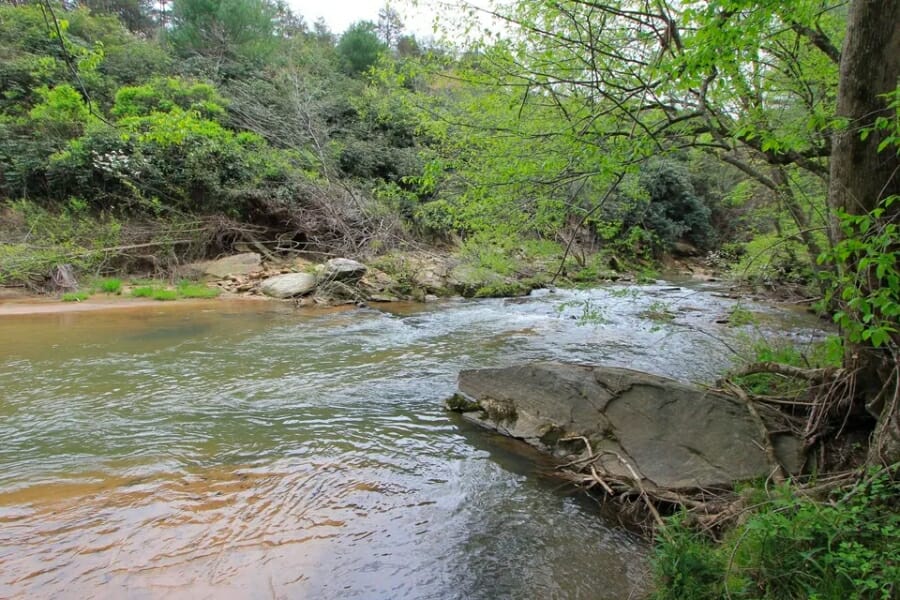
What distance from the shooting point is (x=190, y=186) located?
15.3 metres

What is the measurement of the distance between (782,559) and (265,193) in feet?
55.8

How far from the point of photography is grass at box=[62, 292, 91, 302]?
11.4 metres

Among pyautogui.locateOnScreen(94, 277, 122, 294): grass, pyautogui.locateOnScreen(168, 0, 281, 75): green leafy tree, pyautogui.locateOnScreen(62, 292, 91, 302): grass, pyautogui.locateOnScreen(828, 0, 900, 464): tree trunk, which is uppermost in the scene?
pyautogui.locateOnScreen(168, 0, 281, 75): green leafy tree

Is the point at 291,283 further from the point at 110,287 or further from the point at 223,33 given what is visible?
the point at 223,33

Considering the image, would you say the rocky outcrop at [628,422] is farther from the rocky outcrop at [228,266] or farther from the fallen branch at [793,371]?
the rocky outcrop at [228,266]

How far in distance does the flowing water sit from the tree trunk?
5.90 feet

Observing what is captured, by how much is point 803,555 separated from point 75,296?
48.5ft

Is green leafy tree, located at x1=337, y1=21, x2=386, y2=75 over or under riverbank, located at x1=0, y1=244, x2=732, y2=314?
over

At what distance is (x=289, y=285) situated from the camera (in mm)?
13547

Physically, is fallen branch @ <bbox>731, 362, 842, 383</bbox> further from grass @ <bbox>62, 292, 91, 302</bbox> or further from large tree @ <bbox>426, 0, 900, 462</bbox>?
grass @ <bbox>62, 292, 91, 302</bbox>

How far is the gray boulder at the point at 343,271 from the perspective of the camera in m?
13.8

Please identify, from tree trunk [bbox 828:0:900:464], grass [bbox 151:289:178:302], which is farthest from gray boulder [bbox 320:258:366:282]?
tree trunk [bbox 828:0:900:464]

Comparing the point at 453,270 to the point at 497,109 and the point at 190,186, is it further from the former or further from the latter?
the point at 497,109

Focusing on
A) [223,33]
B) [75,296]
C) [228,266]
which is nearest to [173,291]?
[75,296]
